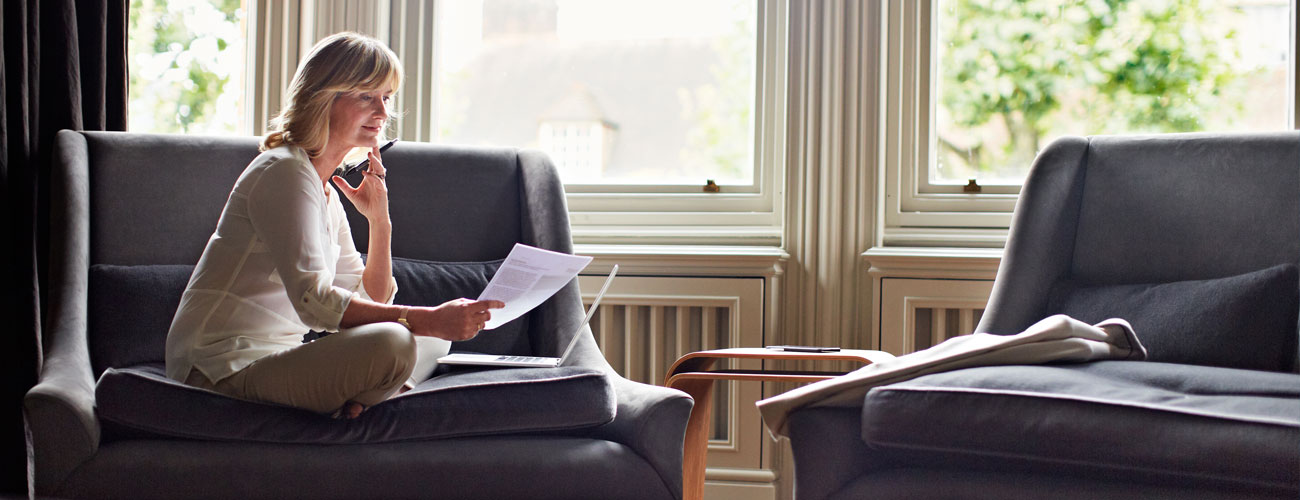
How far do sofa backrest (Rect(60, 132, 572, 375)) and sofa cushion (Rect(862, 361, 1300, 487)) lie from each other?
33.9 inches

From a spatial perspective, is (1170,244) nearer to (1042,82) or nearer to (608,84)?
(1042,82)

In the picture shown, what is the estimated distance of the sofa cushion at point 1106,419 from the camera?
118 centimetres

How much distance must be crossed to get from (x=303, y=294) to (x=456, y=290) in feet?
1.78

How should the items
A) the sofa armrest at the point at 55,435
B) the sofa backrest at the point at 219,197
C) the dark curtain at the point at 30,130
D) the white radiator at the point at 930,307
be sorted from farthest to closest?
the white radiator at the point at 930,307
the dark curtain at the point at 30,130
the sofa backrest at the point at 219,197
the sofa armrest at the point at 55,435

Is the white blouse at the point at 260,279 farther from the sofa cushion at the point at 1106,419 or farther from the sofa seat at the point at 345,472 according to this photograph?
the sofa cushion at the point at 1106,419

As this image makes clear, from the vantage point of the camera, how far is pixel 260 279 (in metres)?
1.54

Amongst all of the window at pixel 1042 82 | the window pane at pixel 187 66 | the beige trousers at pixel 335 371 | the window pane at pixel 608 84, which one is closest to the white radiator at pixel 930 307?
the window at pixel 1042 82

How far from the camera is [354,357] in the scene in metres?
1.40

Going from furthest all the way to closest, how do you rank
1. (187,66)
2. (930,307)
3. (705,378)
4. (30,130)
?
(187,66) < (930,307) < (30,130) < (705,378)

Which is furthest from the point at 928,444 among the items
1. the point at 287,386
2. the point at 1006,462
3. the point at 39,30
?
the point at 39,30

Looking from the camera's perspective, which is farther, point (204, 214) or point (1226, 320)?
point (204, 214)

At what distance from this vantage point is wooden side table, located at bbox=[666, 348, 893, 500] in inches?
66.0

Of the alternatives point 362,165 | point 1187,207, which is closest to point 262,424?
point 362,165

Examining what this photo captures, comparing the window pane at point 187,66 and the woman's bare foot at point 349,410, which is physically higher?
the window pane at point 187,66
